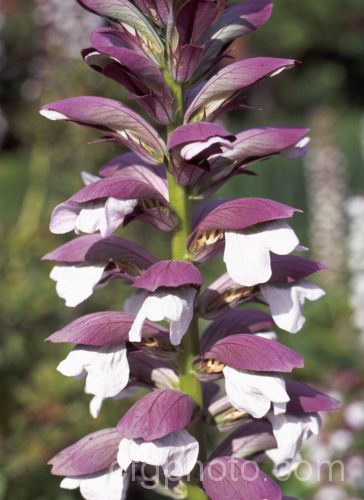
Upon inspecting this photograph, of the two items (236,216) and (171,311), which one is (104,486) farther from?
(236,216)

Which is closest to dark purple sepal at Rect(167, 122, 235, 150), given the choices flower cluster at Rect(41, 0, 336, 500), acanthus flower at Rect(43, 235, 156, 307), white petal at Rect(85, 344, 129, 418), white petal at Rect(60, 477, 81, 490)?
flower cluster at Rect(41, 0, 336, 500)

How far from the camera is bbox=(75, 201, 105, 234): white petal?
122 cm

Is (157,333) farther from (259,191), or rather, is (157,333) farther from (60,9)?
(259,191)

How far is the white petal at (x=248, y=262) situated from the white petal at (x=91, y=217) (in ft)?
0.65

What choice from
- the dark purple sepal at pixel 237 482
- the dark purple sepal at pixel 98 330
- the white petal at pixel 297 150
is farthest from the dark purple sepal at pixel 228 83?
the dark purple sepal at pixel 237 482

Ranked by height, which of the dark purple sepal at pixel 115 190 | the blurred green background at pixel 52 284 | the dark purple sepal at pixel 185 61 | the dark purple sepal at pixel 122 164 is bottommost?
the blurred green background at pixel 52 284

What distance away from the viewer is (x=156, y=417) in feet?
3.82

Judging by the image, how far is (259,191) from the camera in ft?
43.5

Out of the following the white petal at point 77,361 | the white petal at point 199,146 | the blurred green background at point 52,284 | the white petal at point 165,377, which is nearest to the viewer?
the white petal at point 199,146

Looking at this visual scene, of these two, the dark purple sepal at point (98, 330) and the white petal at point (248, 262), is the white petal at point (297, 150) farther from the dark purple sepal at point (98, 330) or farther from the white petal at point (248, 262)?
the dark purple sepal at point (98, 330)

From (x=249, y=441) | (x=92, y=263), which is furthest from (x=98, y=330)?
(x=249, y=441)

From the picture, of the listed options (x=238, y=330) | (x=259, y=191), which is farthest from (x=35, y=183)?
(x=259, y=191)

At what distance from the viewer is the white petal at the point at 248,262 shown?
46.6 inches

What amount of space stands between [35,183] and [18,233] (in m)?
1.79
